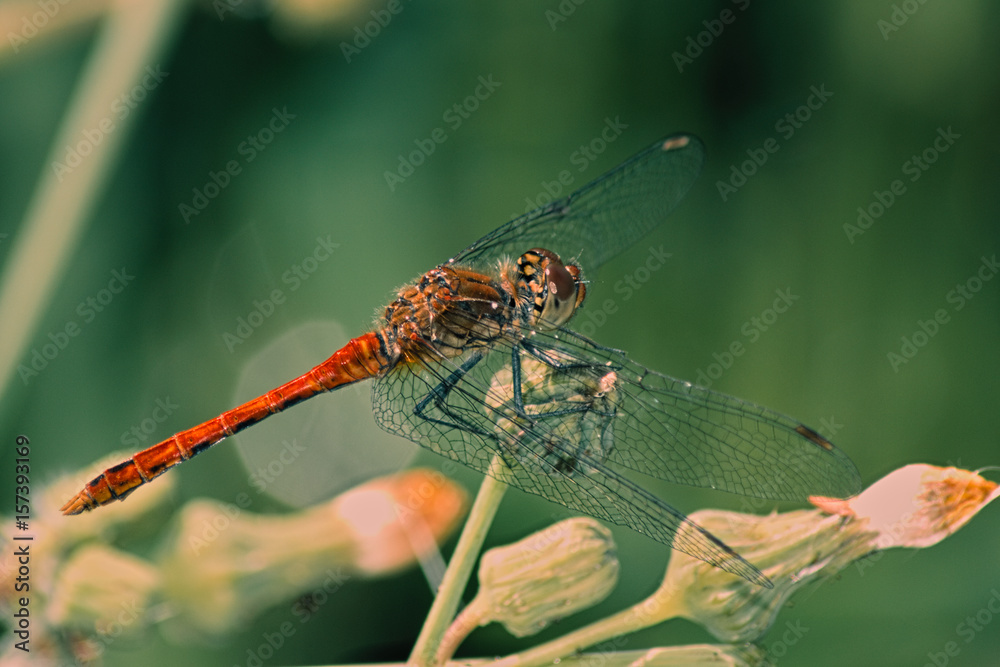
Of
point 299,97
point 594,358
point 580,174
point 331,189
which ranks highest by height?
point 299,97

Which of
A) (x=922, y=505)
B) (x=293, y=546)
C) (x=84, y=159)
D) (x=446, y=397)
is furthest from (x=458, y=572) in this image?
(x=84, y=159)

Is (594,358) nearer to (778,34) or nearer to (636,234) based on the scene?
(636,234)

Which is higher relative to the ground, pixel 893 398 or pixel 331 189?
pixel 331 189

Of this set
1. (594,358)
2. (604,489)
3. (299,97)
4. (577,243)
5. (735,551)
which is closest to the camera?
(735,551)

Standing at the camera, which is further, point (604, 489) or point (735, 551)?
point (604, 489)

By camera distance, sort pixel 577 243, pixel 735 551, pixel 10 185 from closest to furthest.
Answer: pixel 735 551, pixel 577 243, pixel 10 185

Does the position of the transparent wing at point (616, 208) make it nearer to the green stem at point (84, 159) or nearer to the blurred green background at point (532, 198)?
the blurred green background at point (532, 198)

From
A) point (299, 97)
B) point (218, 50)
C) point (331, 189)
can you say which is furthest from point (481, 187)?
point (218, 50)

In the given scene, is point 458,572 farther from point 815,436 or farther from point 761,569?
point 815,436
